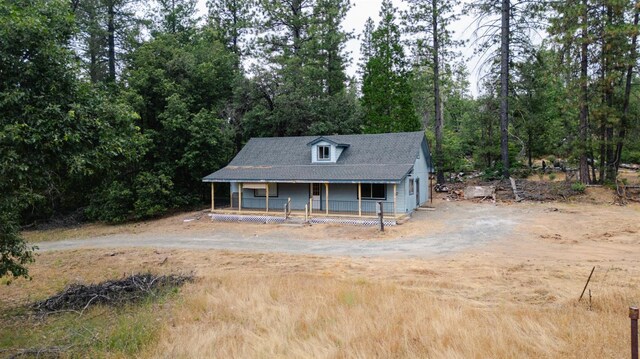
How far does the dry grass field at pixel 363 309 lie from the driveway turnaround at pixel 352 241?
1.10m

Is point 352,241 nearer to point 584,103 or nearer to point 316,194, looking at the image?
point 316,194

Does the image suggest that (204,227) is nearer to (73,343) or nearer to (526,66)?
(73,343)

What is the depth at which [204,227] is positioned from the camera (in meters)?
20.0

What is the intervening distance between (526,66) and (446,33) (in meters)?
6.62

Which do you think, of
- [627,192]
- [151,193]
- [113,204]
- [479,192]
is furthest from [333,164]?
[627,192]

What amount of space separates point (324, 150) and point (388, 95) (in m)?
11.0

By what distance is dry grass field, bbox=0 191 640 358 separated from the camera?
528cm

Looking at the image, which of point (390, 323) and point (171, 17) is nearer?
point (390, 323)

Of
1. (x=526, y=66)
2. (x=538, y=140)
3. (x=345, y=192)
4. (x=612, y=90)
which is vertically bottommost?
(x=345, y=192)

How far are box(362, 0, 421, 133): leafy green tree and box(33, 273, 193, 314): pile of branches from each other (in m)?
24.3

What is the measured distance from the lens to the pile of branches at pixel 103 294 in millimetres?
8250

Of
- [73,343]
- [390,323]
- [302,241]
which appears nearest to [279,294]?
[390,323]

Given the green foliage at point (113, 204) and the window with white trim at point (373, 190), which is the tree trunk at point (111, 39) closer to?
the green foliage at point (113, 204)

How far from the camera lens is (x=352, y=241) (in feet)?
50.8
